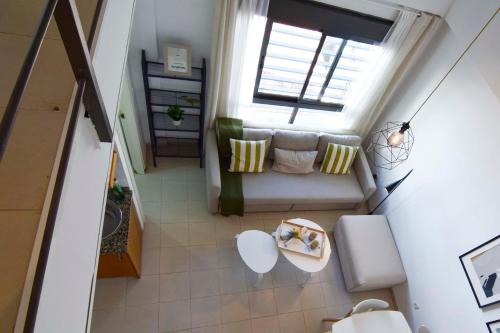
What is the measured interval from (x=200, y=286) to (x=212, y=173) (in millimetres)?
1142

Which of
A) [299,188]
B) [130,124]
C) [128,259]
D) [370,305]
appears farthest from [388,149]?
[128,259]

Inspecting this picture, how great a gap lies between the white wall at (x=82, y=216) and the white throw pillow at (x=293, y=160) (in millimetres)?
2238

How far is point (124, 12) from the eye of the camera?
1674mm

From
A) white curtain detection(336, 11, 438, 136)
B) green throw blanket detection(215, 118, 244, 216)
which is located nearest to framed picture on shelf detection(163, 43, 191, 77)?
green throw blanket detection(215, 118, 244, 216)

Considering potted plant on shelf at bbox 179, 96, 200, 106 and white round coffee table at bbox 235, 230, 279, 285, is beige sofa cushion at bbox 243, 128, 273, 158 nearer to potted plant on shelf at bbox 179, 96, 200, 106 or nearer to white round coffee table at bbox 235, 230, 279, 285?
potted plant on shelf at bbox 179, 96, 200, 106

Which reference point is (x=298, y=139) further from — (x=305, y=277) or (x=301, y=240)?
(x=305, y=277)

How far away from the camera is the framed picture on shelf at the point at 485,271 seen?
7.08ft

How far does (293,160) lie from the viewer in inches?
135

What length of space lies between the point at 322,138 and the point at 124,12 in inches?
103

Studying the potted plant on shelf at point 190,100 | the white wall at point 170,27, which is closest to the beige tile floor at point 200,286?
the potted plant on shelf at point 190,100

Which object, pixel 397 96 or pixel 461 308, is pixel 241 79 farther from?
pixel 461 308

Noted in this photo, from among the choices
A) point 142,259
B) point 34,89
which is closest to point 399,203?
point 142,259

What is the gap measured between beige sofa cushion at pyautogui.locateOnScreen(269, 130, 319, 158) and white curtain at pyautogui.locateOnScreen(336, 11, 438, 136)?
23.7 inches

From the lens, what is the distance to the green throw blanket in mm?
3086
